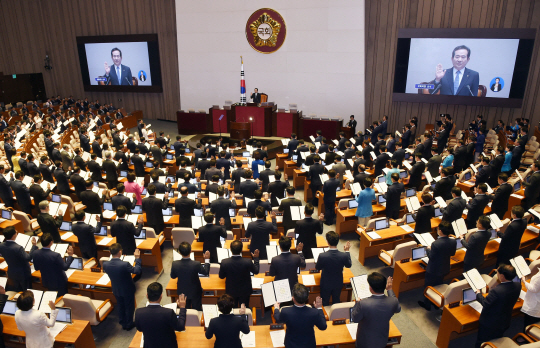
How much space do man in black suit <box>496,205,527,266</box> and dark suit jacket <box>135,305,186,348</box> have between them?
17.7ft

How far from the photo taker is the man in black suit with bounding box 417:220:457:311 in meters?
5.49

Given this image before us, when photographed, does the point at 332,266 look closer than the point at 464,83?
Yes

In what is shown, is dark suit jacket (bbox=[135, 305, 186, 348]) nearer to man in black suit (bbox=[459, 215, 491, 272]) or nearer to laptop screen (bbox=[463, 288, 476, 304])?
laptop screen (bbox=[463, 288, 476, 304])

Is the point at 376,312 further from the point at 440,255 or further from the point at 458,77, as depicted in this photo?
the point at 458,77

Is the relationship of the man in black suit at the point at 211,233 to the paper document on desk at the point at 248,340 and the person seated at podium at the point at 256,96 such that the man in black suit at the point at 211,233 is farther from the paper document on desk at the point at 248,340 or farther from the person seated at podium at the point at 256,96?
the person seated at podium at the point at 256,96

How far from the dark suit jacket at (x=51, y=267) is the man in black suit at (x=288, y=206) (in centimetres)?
368

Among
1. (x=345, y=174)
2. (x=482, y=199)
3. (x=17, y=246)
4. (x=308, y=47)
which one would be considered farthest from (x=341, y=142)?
(x=17, y=246)

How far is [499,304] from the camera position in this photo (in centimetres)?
455

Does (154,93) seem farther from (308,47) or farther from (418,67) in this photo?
(418,67)

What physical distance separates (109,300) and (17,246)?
1617 mm

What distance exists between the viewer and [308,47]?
54.1 ft

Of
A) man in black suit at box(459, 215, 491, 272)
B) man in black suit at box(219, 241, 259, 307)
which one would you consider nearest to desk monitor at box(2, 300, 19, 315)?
man in black suit at box(219, 241, 259, 307)

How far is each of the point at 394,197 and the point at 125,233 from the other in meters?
5.50

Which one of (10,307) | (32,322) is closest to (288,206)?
(32,322)
